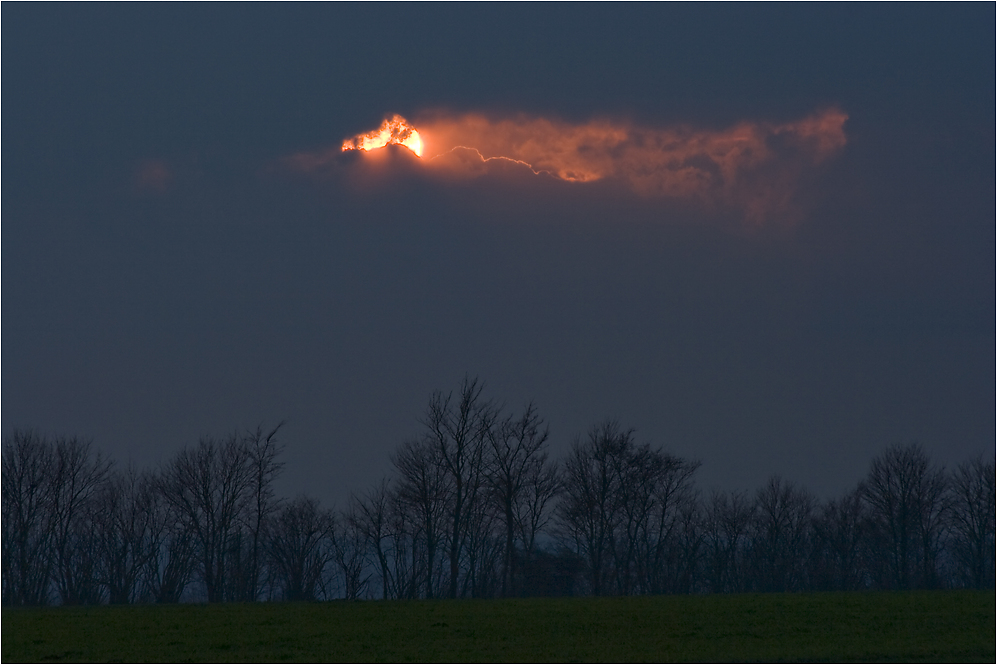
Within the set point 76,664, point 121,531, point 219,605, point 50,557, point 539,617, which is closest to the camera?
point 76,664

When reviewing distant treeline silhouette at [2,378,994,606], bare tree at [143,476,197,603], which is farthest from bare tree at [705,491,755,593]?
bare tree at [143,476,197,603]

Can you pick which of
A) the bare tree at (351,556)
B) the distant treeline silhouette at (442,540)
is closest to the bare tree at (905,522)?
the distant treeline silhouette at (442,540)

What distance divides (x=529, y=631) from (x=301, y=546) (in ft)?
129

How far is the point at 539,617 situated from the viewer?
26516 millimetres

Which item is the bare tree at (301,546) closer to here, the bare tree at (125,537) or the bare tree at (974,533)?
the bare tree at (125,537)

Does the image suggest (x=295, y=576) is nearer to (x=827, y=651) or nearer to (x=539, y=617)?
(x=539, y=617)

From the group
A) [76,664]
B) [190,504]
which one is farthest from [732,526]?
[76,664]

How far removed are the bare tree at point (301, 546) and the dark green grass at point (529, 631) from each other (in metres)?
28.8

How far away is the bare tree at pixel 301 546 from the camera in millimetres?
57594

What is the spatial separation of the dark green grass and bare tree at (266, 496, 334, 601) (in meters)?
28.8

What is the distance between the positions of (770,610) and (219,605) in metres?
16.5

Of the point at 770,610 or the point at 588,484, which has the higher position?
the point at 588,484

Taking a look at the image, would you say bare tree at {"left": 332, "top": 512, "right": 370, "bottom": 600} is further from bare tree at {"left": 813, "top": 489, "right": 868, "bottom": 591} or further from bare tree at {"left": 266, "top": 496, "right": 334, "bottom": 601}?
bare tree at {"left": 813, "top": 489, "right": 868, "bottom": 591}

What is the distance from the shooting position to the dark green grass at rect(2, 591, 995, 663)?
21.5m
